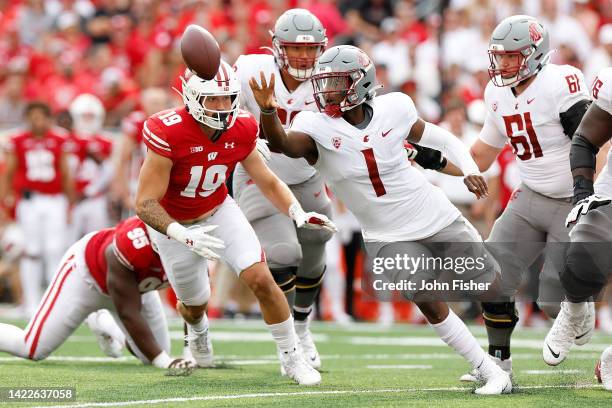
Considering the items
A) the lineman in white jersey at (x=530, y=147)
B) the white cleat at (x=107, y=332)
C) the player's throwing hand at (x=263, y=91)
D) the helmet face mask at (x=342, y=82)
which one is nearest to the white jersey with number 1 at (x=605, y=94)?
the lineman in white jersey at (x=530, y=147)

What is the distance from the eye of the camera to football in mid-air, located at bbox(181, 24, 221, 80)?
19.0 ft

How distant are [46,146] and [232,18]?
151 inches

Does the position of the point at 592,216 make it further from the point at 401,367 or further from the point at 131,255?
the point at 131,255

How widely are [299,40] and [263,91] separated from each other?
98 cm

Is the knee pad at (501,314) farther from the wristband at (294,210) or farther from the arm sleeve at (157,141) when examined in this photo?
the arm sleeve at (157,141)

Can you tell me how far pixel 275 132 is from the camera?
570 centimetres

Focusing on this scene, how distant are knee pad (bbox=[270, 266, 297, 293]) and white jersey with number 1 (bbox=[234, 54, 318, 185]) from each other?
1.69 feet

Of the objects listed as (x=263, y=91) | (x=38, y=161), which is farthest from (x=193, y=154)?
(x=38, y=161)

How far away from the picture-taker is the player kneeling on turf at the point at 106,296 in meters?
6.62

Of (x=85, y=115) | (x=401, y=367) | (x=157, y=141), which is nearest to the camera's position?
(x=157, y=141)

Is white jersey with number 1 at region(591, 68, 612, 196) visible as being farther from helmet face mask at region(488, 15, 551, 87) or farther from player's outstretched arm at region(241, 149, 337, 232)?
player's outstretched arm at region(241, 149, 337, 232)

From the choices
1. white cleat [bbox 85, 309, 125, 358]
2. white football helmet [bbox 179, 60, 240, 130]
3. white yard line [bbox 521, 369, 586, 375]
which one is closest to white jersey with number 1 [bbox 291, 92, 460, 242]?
white football helmet [bbox 179, 60, 240, 130]

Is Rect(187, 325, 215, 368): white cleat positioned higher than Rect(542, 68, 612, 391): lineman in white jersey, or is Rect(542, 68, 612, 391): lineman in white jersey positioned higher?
Rect(542, 68, 612, 391): lineman in white jersey

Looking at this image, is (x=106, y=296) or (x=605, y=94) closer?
(x=605, y=94)
